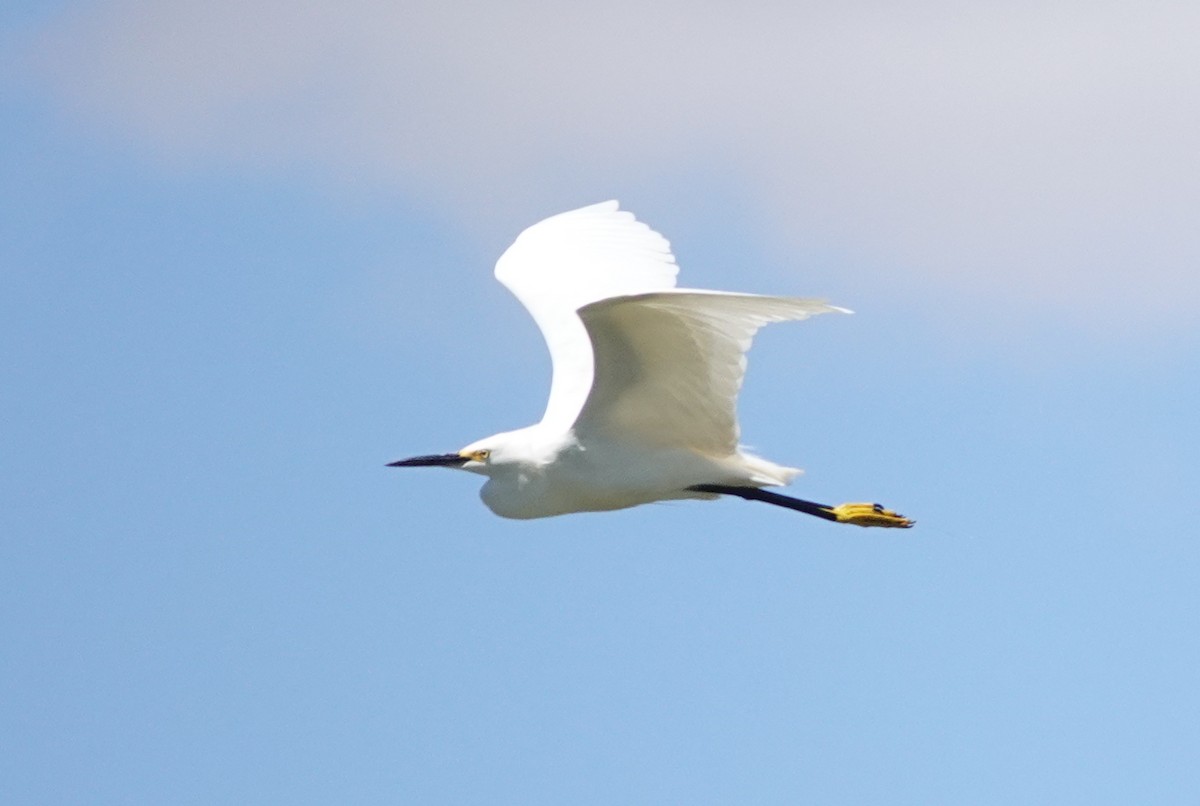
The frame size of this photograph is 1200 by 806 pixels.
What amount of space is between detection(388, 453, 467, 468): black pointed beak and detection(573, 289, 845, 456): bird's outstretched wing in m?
1.22

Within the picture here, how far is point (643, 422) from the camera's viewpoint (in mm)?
14500

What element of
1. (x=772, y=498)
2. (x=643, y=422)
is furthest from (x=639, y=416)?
(x=772, y=498)

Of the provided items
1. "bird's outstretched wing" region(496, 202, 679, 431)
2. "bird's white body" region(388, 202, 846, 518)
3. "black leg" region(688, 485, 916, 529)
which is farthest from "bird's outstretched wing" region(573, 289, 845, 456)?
"bird's outstretched wing" region(496, 202, 679, 431)

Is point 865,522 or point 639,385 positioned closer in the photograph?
point 639,385

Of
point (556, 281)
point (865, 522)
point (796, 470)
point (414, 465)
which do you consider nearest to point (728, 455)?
point (796, 470)

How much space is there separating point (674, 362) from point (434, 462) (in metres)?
2.70

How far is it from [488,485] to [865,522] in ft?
9.67

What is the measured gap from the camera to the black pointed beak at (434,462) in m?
15.5

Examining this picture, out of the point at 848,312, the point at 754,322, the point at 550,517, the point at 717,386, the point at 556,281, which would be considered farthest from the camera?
the point at 556,281

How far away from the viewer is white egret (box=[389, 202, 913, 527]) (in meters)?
13.0

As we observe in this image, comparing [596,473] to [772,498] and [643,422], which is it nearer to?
[643,422]

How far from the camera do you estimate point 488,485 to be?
15.2m

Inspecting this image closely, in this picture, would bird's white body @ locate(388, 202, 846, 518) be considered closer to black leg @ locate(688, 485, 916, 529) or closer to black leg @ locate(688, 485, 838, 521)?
black leg @ locate(688, 485, 838, 521)

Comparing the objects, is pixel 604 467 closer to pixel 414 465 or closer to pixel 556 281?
pixel 414 465
